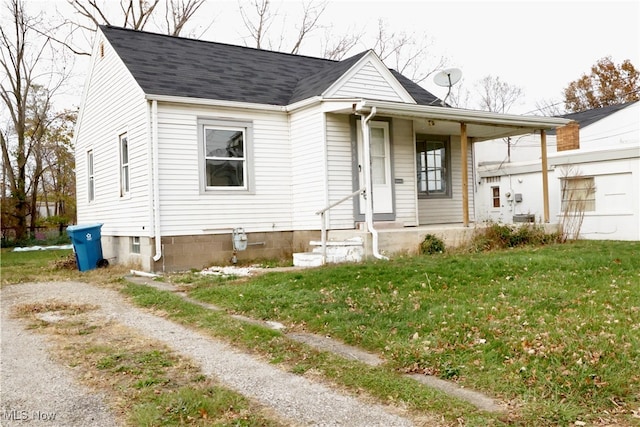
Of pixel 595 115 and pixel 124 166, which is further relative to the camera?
pixel 595 115

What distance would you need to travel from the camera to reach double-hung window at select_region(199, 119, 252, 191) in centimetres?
1109

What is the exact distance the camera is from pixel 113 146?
1261 centimetres

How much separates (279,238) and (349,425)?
8725mm

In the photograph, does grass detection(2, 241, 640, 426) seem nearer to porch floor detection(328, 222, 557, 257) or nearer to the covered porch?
porch floor detection(328, 222, 557, 257)

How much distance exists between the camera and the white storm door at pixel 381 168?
1170cm

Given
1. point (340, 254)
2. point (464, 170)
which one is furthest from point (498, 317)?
point (464, 170)

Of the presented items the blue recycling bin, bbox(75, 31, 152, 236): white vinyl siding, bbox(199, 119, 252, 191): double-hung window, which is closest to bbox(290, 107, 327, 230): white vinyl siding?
bbox(199, 119, 252, 191): double-hung window

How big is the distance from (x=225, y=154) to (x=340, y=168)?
2.43m

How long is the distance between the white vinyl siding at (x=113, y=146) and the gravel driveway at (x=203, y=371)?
17.2ft

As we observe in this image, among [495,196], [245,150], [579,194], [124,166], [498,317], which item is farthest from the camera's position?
[495,196]

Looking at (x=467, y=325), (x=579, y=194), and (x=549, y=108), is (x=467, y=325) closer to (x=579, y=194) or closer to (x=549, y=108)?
(x=579, y=194)

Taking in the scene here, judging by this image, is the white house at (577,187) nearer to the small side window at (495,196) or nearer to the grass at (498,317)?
the small side window at (495,196)

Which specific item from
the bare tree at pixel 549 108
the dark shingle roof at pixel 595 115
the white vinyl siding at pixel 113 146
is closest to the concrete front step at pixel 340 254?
the white vinyl siding at pixel 113 146

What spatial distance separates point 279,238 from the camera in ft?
39.2
